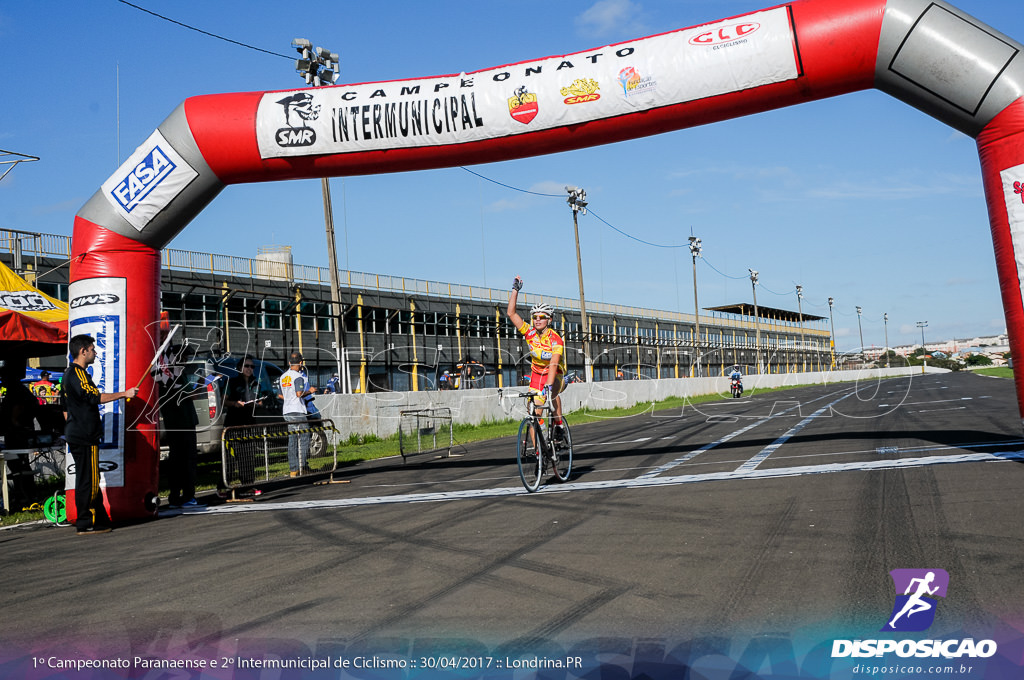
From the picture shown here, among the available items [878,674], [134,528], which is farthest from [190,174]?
[878,674]

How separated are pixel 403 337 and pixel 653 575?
109ft

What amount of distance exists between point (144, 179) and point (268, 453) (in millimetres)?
3735

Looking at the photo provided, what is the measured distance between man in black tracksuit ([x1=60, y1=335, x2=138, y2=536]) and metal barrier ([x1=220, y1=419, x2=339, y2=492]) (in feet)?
5.63

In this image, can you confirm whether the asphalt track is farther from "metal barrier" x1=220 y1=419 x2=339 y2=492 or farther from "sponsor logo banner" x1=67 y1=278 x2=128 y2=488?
"sponsor logo banner" x1=67 y1=278 x2=128 y2=488

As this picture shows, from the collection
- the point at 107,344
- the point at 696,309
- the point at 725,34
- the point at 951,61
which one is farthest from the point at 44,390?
the point at 696,309

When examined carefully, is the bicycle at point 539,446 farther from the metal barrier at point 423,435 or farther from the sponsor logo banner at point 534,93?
the metal barrier at point 423,435

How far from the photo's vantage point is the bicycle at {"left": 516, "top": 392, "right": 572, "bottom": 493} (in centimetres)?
847

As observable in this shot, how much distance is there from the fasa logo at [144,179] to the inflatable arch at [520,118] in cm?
2

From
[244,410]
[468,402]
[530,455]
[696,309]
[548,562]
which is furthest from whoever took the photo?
[696,309]

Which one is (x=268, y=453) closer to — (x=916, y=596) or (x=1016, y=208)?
(x=916, y=596)

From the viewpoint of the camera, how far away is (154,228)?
29.8ft

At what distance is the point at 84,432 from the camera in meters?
7.91

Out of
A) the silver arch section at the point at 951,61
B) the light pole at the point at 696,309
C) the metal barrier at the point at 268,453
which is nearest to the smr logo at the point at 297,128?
the metal barrier at the point at 268,453

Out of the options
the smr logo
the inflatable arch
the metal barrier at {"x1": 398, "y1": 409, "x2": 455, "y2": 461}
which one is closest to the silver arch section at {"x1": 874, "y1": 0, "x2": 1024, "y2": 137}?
the inflatable arch
